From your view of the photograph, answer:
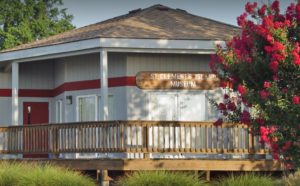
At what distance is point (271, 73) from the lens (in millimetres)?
15531

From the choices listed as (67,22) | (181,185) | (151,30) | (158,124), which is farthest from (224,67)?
(67,22)

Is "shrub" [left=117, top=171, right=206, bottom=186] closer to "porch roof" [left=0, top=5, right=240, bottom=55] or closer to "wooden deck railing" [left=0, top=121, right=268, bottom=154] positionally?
"wooden deck railing" [left=0, top=121, right=268, bottom=154]

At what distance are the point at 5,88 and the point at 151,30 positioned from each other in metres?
8.44

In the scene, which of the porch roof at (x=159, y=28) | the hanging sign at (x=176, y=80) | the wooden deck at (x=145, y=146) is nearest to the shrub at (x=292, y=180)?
the wooden deck at (x=145, y=146)

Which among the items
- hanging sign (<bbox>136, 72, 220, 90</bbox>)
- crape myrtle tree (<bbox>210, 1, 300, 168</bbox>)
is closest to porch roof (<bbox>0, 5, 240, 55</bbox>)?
hanging sign (<bbox>136, 72, 220, 90</bbox>)

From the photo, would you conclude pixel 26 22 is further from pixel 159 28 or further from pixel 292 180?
pixel 292 180

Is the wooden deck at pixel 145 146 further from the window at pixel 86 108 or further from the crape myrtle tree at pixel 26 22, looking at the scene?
the crape myrtle tree at pixel 26 22

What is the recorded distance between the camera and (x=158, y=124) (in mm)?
21312

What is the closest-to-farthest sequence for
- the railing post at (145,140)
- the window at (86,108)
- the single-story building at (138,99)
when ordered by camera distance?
the railing post at (145,140) < the single-story building at (138,99) < the window at (86,108)

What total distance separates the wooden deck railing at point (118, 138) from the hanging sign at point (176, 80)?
1.92 meters

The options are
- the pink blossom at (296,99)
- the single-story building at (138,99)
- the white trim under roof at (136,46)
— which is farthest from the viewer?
the white trim under roof at (136,46)

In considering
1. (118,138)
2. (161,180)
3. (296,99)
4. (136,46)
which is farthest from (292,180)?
(136,46)

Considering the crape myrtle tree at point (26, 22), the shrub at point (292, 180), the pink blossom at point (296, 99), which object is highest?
the crape myrtle tree at point (26, 22)

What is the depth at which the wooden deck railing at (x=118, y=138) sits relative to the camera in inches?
835
